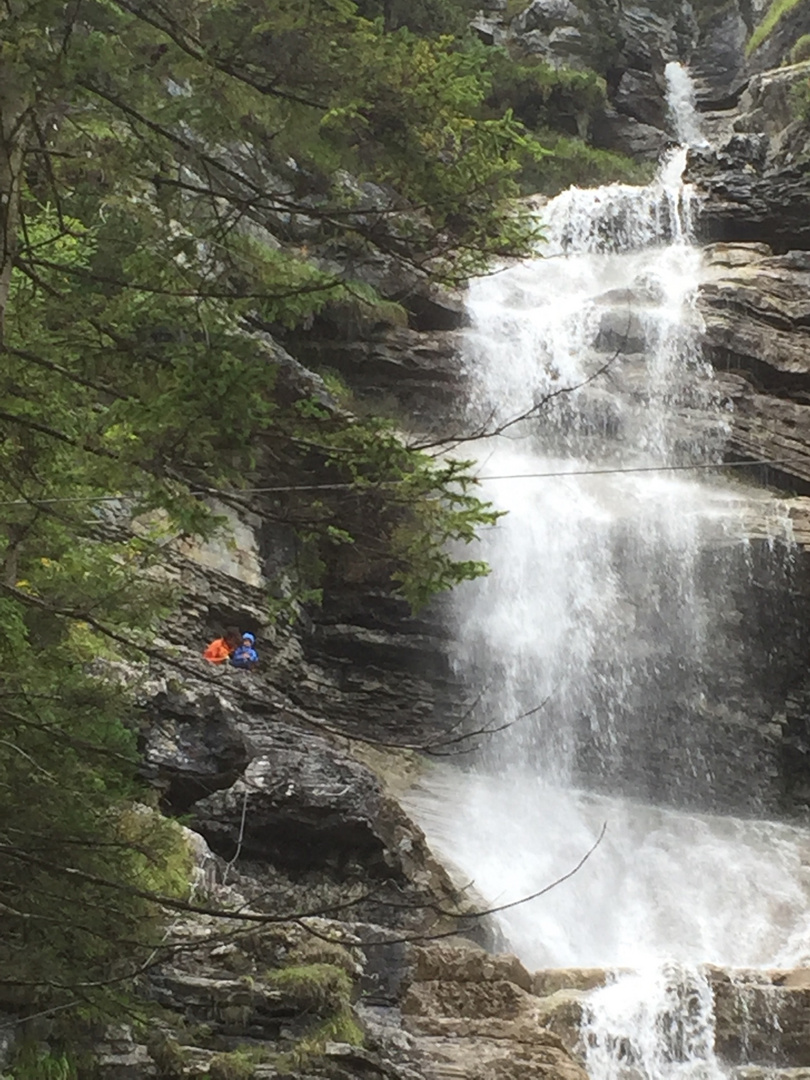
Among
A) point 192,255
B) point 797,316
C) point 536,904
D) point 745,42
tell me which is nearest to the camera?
point 192,255

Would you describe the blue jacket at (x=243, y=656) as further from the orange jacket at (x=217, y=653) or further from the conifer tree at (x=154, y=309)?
the conifer tree at (x=154, y=309)

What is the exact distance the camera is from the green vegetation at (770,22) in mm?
31808

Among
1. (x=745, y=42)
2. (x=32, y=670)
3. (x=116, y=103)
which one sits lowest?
(x=32, y=670)

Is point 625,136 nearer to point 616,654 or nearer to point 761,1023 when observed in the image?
point 616,654

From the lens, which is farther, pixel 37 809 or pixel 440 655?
pixel 440 655

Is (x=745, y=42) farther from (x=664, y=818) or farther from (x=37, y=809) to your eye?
Result: (x=37, y=809)

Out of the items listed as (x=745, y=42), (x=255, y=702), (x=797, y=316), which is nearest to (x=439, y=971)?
(x=255, y=702)

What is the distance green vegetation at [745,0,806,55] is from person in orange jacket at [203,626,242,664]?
30.2 m

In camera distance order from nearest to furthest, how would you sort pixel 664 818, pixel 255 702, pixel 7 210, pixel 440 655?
pixel 7 210 < pixel 255 702 < pixel 664 818 < pixel 440 655

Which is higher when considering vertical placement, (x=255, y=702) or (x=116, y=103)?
(x=116, y=103)

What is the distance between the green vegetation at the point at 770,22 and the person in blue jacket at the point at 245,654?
3030cm

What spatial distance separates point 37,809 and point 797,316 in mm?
19294

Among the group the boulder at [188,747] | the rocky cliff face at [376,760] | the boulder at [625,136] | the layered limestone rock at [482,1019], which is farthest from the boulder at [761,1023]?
the boulder at [625,136]

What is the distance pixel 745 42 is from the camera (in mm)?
35500
